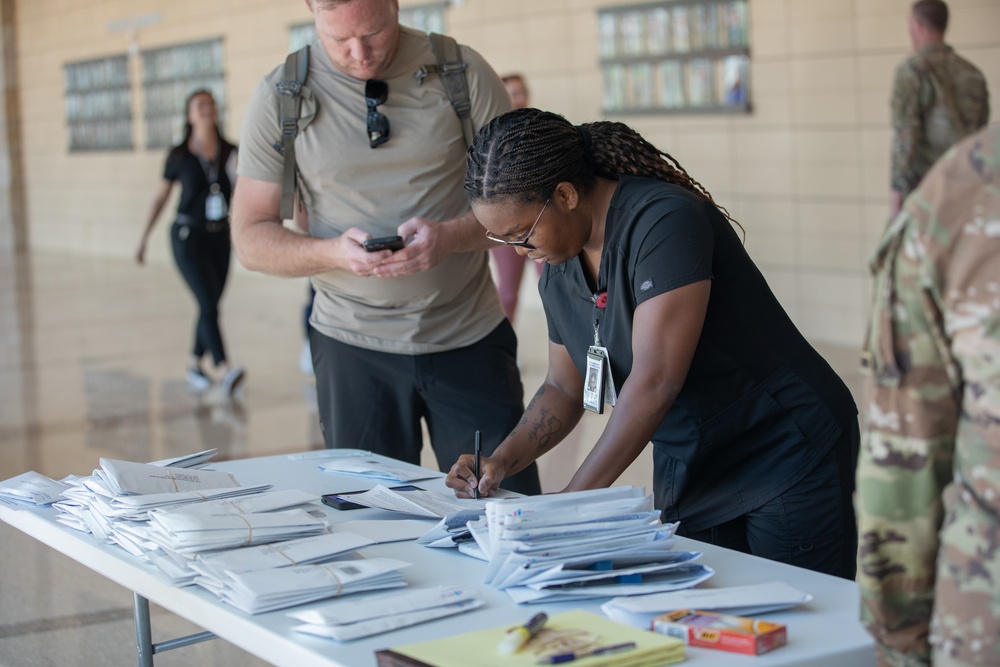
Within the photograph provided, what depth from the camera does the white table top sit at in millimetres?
1450

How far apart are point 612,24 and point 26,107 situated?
12284mm

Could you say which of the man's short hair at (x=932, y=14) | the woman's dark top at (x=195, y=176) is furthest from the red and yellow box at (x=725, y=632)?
the woman's dark top at (x=195, y=176)

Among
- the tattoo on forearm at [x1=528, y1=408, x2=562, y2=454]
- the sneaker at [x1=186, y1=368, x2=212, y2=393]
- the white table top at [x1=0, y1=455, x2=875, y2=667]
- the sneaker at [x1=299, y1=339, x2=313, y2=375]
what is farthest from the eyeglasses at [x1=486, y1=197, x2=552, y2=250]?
the sneaker at [x1=186, y1=368, x2=212, y2=393]

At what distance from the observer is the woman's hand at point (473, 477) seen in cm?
221

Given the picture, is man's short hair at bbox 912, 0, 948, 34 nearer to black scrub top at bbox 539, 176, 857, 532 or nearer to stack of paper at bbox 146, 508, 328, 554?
black scrub top at bbox 539, 176, 857, 532

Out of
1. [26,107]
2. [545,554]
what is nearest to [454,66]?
[545,554]

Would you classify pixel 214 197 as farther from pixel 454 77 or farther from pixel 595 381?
pixel 595 381

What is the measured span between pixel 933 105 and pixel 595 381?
4.11 metres

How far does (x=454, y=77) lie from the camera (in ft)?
9.64

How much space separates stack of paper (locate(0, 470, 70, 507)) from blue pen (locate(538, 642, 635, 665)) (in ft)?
3.94

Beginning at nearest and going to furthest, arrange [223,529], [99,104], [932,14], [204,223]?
1. [223,529]
2. [932,14]
3. [204,223]
4. [99,104]

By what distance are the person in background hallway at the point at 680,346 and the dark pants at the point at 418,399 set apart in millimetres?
741

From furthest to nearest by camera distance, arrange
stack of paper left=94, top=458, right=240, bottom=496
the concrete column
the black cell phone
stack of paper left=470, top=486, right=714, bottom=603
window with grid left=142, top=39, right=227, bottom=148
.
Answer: the concrete column, window with grid left=142, top=39, right=227, bottom=148, the black cell phone, stack of paper left=94, top=458, right=240, bottom=496, stack of paper left=470, top=486, right=714, bottom=603

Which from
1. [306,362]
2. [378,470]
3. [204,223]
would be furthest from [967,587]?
[204,223]
